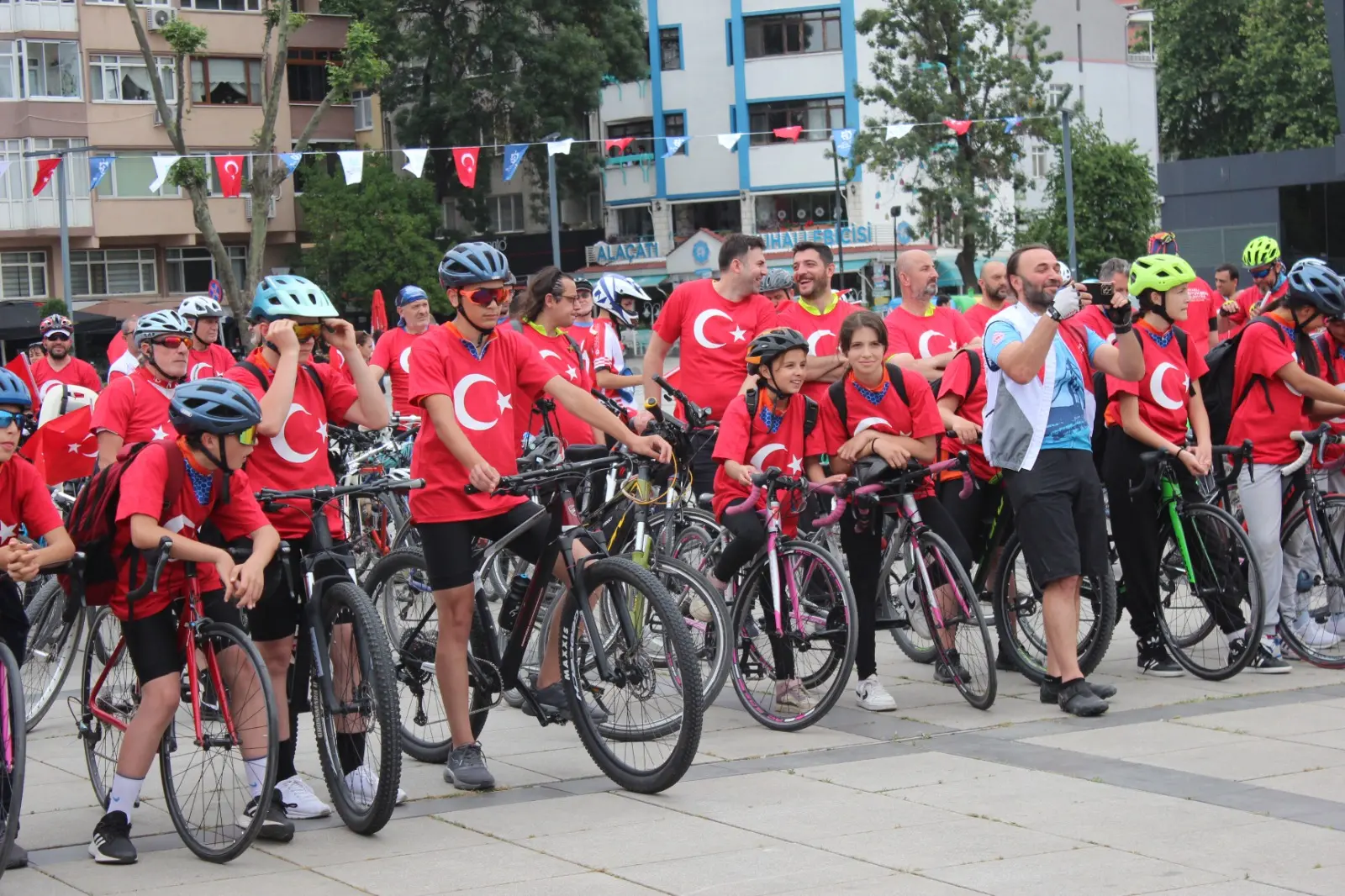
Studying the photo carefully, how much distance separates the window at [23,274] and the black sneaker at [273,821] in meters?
52.4

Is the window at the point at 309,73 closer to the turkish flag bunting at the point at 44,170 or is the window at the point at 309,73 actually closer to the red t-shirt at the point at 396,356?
the turkish flag bunting at the point at 44,170

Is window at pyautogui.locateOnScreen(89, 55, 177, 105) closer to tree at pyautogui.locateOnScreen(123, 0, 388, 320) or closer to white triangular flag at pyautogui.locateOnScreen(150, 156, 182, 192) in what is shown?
tree at pyautogui.locateOnScreen(123, 0, 388, 320)

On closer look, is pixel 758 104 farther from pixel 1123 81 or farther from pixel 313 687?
pixel 313 687

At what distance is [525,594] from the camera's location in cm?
743

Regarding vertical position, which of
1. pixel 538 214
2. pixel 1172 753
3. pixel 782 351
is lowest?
pixel 1172 753

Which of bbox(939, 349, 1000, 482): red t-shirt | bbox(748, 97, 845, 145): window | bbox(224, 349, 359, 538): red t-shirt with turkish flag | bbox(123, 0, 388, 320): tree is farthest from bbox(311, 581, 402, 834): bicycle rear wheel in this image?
bbox(748, 97, 845, 145): window

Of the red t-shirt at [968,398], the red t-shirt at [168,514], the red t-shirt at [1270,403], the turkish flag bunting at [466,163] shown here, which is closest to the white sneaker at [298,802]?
the red t-shirt at [168,514]

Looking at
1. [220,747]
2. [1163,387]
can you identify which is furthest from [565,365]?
[220,747]

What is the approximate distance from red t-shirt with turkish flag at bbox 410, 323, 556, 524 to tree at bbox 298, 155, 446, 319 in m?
48.4

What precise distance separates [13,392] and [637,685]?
99.8 inches

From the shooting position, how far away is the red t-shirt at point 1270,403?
9602mm

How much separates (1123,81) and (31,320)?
146 ft

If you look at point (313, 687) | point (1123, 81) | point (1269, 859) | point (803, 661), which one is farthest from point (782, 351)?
point (1123, 81)

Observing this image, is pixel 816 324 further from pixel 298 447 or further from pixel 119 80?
pixel 119 80
